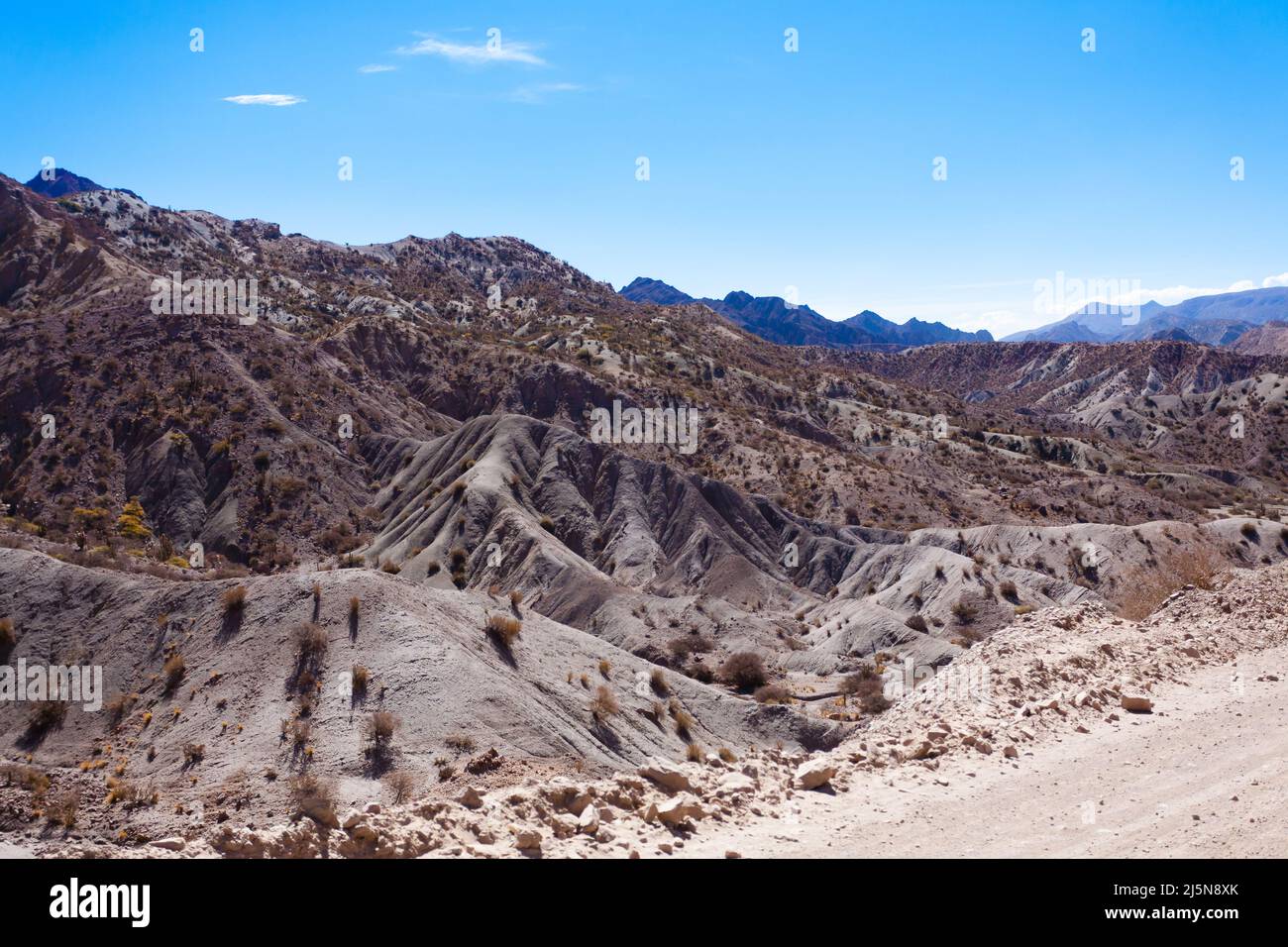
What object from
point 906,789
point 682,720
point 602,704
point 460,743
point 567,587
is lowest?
point 682,720

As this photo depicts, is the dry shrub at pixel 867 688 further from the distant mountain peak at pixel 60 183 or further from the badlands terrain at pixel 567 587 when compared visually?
the distant mountain peak at pixel 60 183

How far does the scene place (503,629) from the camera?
919 inches

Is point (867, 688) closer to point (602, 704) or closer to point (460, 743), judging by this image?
point (602, 704)

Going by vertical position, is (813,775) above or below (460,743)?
above

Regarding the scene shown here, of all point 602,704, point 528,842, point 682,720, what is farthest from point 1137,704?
point 682,720

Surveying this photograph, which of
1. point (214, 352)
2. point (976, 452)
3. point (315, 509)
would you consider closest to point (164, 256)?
point (214, 352)

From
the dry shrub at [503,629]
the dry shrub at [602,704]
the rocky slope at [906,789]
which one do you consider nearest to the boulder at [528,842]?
the rocky slope at [906,789]

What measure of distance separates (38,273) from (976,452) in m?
86.6

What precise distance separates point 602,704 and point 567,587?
2125 cm

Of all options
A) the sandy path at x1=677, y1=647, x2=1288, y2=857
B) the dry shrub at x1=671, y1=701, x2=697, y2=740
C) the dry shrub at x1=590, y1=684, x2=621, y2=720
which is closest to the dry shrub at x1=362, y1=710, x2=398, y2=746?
the dry shrub at x1=590, y1=684, x2=621, y2=720

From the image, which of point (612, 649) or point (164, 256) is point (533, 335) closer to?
point (164, 256)
